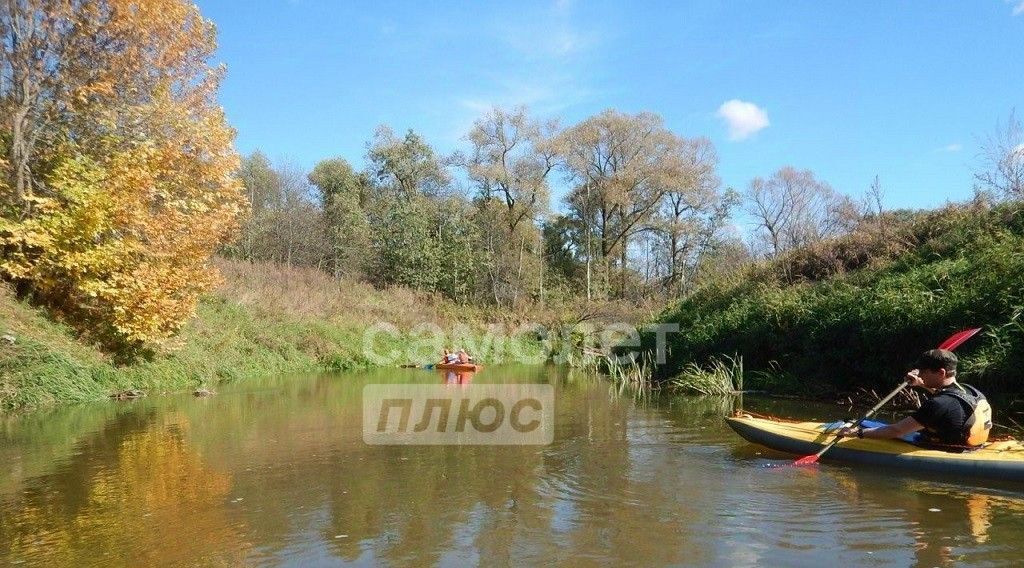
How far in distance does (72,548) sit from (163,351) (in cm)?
1134

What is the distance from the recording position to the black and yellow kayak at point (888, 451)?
20.0 ft

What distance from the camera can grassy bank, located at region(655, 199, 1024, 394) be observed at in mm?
9727

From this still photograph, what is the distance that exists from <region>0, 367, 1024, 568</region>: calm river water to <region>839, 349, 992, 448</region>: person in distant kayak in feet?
1.70

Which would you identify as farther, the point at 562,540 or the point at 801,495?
the point at 801,495

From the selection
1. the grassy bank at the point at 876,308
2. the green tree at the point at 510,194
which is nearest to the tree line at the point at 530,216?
the green tree at the point at 510,194

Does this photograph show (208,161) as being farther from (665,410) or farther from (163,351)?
(665,410)

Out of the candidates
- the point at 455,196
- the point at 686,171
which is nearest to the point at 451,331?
the point at 455,196

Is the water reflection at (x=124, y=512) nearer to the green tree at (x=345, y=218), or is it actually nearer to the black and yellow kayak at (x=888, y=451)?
the black and yellow kayak at (x=888, y=451)

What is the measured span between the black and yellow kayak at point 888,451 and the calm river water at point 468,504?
0.16m

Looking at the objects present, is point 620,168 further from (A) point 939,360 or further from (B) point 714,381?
(A) point 939,360

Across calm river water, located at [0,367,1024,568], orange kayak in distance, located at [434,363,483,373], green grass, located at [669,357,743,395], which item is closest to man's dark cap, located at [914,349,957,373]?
calm river water, located at [0,367,1024,568]

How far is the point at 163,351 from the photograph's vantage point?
15.2 meters

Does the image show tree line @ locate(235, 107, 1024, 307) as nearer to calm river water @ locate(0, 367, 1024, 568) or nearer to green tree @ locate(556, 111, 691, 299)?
green tree @ locate(556, 111, 691, 299)

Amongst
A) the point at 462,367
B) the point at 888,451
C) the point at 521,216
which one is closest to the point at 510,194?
the point at 521,216
